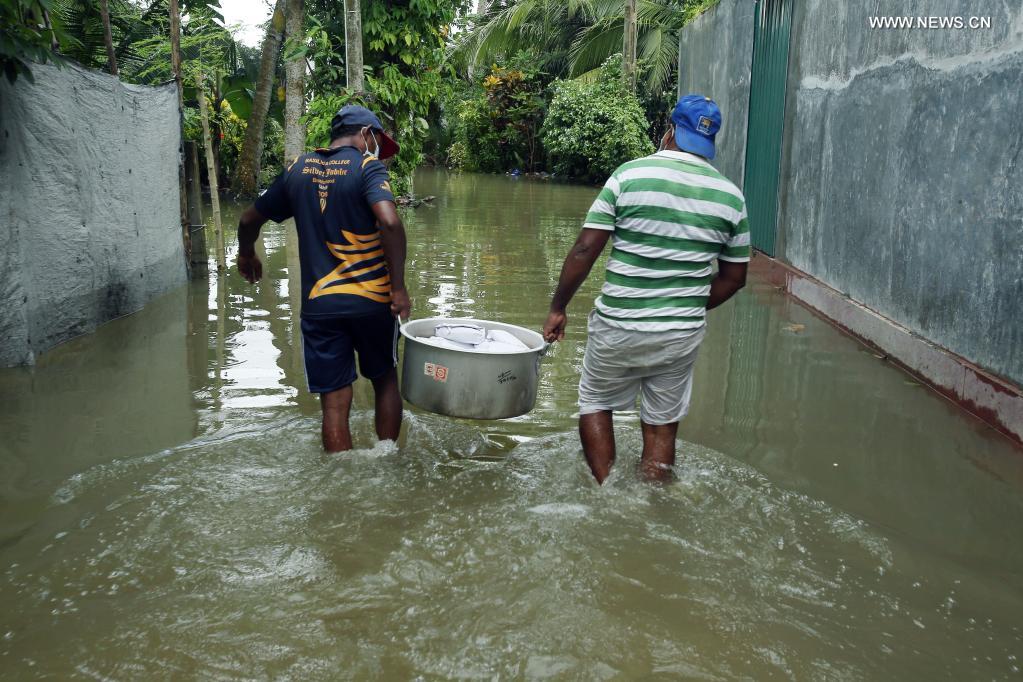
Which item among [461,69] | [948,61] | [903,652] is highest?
[461,69]

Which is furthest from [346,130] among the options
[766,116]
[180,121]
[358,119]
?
[766,116]

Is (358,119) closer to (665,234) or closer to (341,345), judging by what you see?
(341,345)

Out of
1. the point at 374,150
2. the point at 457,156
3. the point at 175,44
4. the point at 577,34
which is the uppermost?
the point at 577,34

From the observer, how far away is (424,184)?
25.5 m

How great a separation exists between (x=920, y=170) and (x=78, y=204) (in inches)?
247

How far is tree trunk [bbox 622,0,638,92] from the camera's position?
22.1 m

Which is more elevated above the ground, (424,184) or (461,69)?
(461,69)

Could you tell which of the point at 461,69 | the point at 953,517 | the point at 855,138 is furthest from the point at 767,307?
the point at 461,69

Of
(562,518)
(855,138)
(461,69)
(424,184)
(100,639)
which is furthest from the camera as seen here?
(461,69)

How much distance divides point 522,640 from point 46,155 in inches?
211

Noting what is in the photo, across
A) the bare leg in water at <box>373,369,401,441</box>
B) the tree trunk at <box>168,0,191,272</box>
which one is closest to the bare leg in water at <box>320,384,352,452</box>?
the bare leg in water at <box>373,369,401,441</box>

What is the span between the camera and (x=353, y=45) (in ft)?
36.8

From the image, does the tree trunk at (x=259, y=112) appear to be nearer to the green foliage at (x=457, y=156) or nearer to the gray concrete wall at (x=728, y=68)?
the gray concrete wall at (x=728, y=68)

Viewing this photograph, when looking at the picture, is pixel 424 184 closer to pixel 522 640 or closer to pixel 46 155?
pixel 46 155
